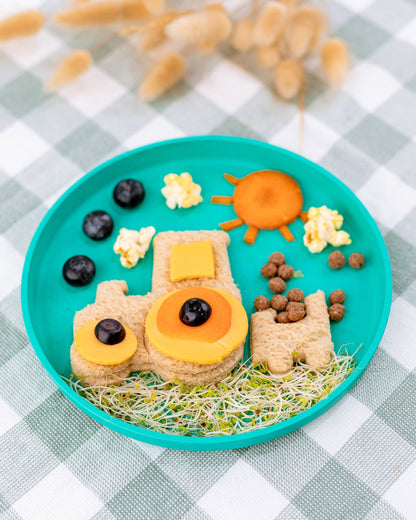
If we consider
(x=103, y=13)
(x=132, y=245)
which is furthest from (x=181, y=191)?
(x=103, y=13)

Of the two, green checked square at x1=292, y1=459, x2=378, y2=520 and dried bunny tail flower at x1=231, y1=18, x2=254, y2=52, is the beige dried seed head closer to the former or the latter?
dried bunny tail flower at x1=231, y1=18, x2=254, y2=52

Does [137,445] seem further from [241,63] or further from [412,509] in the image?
[241,63]

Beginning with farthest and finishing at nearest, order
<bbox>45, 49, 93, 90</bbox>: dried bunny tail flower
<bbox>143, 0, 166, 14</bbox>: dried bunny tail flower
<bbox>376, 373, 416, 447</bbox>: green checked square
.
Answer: <bbox>45, 49, 93, 90</bbox>: dried bunny tail flower, <bbox>143, 0, 166, 14</bbox>: dried bunny tail flower, <bbox>376, 373, 416, 447</bbox>: green checked square

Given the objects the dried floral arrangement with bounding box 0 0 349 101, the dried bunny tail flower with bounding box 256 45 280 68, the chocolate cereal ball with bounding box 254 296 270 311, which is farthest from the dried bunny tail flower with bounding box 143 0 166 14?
the chocolate cereal ball with bounding box 254 296 270 311

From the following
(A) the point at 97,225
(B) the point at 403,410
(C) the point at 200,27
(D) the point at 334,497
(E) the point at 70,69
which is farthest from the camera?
(E) the point at 70,69

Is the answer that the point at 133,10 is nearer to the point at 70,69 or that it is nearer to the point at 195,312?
the point at 70,69

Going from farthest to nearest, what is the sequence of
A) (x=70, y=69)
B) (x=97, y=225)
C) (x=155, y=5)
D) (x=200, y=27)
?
(x=70, y=69) → (x=155, y=5) → (x=200, y=27) → (x=97, y=225)
